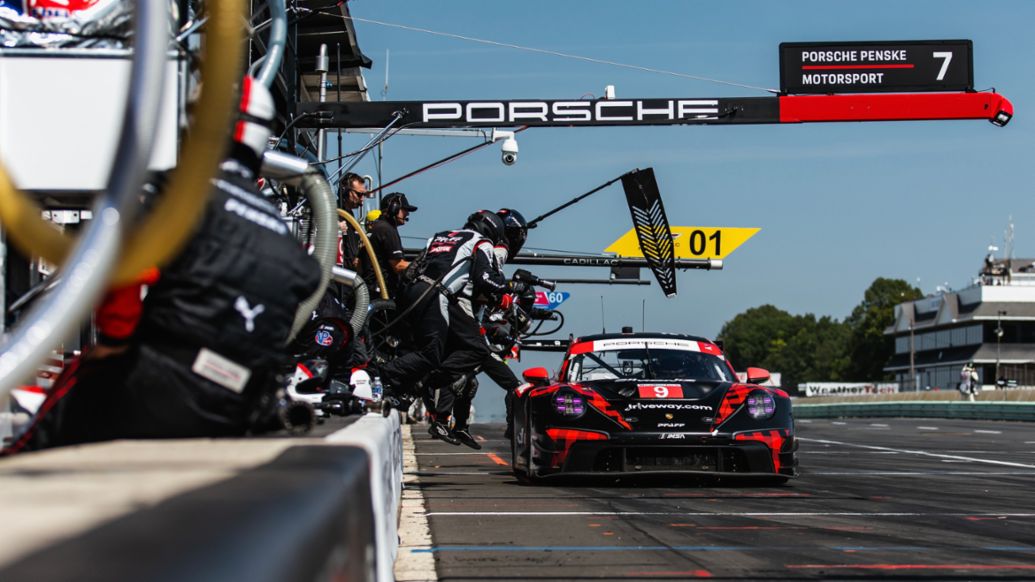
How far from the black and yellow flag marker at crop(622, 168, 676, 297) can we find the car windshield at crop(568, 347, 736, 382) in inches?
431

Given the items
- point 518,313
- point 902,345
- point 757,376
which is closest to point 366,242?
point 757,376

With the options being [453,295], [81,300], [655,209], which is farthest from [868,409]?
[81,300]

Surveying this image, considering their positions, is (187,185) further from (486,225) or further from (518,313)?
(518,313)

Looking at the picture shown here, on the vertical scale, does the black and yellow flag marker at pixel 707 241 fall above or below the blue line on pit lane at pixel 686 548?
above

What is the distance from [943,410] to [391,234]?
37.8m

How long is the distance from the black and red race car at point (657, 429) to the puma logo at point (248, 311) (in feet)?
20.2

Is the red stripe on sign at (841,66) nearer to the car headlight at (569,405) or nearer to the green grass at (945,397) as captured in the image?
the car headlight at (569,405)

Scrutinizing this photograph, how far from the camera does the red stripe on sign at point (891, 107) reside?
1833cm

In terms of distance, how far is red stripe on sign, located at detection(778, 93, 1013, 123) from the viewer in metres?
18.3

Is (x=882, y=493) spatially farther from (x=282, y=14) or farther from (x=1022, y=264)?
(x=1022, y=264)

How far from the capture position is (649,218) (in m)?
22.4

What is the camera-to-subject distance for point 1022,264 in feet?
597

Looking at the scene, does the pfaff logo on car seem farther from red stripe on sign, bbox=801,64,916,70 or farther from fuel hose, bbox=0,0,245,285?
fuel hose, bbox=0,0,245,285

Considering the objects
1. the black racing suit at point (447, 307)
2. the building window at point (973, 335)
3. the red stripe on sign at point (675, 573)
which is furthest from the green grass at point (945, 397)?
the red stripe on sign at point (675, 573)
